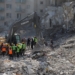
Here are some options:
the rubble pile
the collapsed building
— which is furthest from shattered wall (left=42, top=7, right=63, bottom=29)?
the rubble pile

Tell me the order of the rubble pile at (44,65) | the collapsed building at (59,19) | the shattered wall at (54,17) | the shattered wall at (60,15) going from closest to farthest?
the rubble pile at (44,65) → the collapsed building at (59,19) → the shattered wall at (60,15) → the shattered wall at (54,17)

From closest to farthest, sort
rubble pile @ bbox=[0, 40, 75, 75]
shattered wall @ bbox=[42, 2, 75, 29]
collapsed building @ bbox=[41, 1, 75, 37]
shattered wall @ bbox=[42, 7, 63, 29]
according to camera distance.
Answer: rubble pile @ bbox=[0, 40, 75, 75]
collapsed building @ bbox=[41, 1, 75, 37]
shattered wall @ bbox=[42, 2, 75, 29]
shattered wall @ bbox=[42, 7, 63, 29]

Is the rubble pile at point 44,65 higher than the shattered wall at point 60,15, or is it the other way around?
the shattered wall at point 60,15

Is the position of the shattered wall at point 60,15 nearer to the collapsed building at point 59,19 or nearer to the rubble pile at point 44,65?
the collapsed building at point 59,19

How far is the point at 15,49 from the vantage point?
23.4 m

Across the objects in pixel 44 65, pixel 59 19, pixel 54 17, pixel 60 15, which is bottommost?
pixel 44 65

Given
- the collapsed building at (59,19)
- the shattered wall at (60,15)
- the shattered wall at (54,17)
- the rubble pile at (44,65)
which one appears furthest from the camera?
the shattered wall at (54,17)

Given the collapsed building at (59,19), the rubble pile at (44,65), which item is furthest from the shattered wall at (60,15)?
the rubble pile at (44,65)

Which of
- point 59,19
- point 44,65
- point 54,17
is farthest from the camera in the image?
point 54,17

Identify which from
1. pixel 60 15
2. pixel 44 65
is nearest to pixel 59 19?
pixel 60 15

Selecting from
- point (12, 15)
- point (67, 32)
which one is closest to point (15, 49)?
point (67, 32)

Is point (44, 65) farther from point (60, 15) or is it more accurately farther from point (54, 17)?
point (54, 17)

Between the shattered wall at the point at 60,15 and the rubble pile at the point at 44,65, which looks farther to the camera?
the shattered wall at the point at 60,15

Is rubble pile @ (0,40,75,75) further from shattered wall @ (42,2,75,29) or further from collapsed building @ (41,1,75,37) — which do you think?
shattered wall @ (42,2,75,29)
